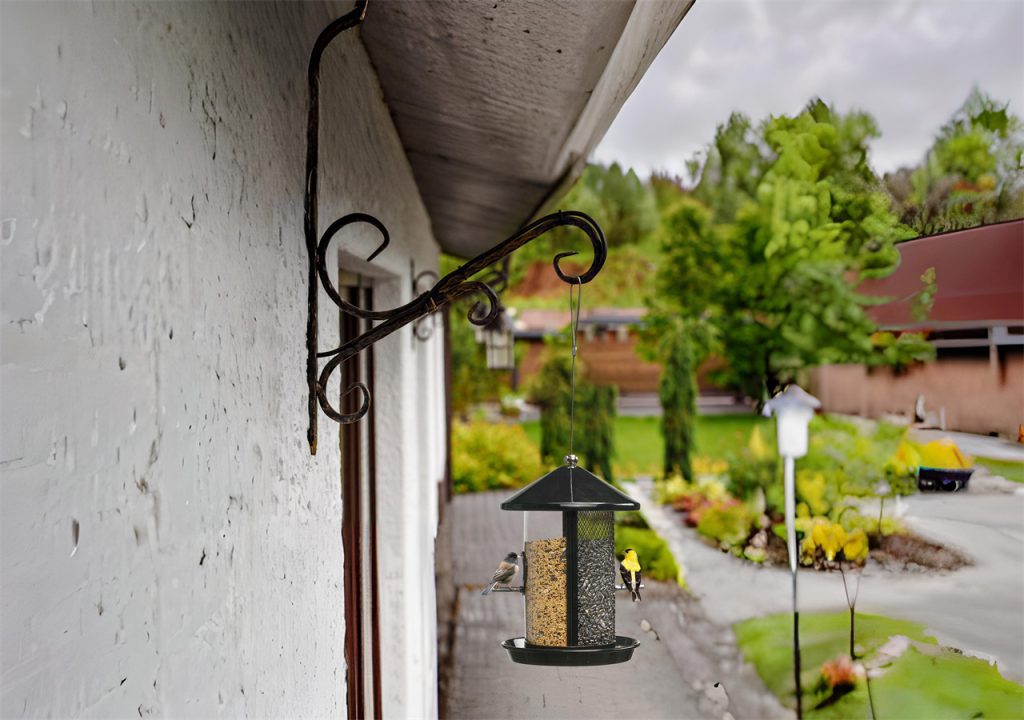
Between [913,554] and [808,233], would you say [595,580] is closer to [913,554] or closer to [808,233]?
[913,554]

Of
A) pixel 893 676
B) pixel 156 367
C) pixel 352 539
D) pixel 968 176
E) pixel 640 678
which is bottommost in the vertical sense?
pixel 640 678

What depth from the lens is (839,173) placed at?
2.63m

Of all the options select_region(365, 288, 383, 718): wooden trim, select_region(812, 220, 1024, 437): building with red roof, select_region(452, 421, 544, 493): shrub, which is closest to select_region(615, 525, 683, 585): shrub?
select_region(365, 288, 383, 718): wooden trim

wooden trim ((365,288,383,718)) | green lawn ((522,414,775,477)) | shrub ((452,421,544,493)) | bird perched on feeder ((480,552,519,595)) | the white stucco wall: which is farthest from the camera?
shrub ((452,421,544,493))

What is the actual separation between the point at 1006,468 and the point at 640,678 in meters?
1.24

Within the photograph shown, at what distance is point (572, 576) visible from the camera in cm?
143

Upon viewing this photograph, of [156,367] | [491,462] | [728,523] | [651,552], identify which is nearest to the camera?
[156,367]

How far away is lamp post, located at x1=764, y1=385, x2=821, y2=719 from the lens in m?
2.89

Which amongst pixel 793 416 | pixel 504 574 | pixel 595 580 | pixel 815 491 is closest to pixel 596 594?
pixel 595 580

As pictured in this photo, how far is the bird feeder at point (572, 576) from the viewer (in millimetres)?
1382

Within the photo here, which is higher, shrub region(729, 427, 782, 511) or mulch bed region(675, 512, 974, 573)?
shrub region(729, 427, 782, 511)

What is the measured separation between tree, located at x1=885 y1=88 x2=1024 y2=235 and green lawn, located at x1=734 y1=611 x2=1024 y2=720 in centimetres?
106

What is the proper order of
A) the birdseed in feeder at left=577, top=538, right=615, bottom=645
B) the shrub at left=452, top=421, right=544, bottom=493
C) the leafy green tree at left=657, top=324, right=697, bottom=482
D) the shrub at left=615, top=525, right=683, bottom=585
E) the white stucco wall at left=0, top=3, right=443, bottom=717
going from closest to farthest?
1. the white stucco wall at left=0, top=3, right=443, bottom=717
2. the birdseed in feeder at left=577, top=538, right=615, bottom=645
3. the shrub at left=615, top=525, right=683, bottom=585
4. the leafy green tree at left=657, top=324, right=697, bottom=482
5. the shrub at left=452, top=421, right=544, bottom=493

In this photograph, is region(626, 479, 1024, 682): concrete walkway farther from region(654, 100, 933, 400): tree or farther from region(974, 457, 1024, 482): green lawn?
region(654, 100, 933, 400): tree
